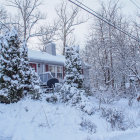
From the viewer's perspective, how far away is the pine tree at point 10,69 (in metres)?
7.34

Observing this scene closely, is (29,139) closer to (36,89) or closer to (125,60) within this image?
(36,89)

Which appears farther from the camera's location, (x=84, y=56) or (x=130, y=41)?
(x=84, y=56)

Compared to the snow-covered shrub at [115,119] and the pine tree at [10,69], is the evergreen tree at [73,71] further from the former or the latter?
the snow-covered shrub at [115,119]

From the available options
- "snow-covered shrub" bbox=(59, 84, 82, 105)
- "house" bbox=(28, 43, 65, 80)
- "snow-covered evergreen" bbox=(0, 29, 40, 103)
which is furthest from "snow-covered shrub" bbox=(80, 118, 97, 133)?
"house" bbox=(28, 43, 65, 80)

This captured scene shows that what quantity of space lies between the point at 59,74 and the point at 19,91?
34.6 feet

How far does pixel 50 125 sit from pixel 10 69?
412cm

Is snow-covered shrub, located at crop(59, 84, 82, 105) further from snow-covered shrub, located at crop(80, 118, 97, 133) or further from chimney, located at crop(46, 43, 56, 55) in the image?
chimney, located at crop(46, 43, 56, 55)

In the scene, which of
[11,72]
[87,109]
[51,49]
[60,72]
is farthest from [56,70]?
[87,109]

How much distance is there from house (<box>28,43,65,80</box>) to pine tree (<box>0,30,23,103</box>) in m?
5.83

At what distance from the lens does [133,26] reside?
15.1 meters

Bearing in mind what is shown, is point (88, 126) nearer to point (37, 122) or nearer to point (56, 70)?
point (37, 122)

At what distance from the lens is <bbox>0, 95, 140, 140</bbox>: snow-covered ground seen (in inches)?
166

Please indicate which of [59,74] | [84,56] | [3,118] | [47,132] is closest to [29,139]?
[47,132]

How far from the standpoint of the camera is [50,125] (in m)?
5.09
